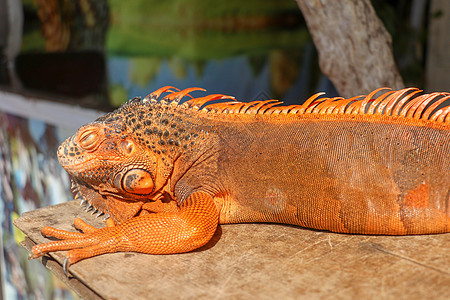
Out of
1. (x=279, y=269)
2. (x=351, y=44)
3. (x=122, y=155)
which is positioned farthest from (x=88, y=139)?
(x=351, y=44)

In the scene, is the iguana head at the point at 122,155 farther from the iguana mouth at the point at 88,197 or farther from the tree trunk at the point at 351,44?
the tree trunk at the point at 351,44

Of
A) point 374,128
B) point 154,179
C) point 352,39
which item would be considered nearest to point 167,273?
point 154,179

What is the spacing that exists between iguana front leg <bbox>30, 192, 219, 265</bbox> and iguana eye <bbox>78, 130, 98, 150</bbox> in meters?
0.41

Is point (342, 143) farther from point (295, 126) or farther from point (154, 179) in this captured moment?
point (154, 179)

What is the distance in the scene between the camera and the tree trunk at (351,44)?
3092mm

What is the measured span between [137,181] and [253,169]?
0.55 m

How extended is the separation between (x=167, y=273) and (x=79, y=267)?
38 centimetres

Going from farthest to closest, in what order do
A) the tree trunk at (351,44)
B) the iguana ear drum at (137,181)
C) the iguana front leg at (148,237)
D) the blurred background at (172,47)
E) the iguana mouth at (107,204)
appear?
the blurred background at (172,47)
the tree trunk at (351,44)
the iguana mouth at (107,204)
the iguana ear drum at (137,181)
the iguana front leg at (148,237)

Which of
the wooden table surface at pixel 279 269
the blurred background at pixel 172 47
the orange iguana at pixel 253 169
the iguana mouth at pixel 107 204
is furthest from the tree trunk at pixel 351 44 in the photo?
the blurred background at pixel 172 47

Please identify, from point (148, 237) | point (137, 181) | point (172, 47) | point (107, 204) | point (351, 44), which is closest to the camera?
point (148, 237)

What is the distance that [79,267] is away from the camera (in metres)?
1.87

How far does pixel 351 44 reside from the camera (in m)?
3.19

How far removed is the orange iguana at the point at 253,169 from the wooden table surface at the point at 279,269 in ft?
0.23

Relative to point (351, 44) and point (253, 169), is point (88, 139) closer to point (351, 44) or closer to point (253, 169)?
point (253, 169)
